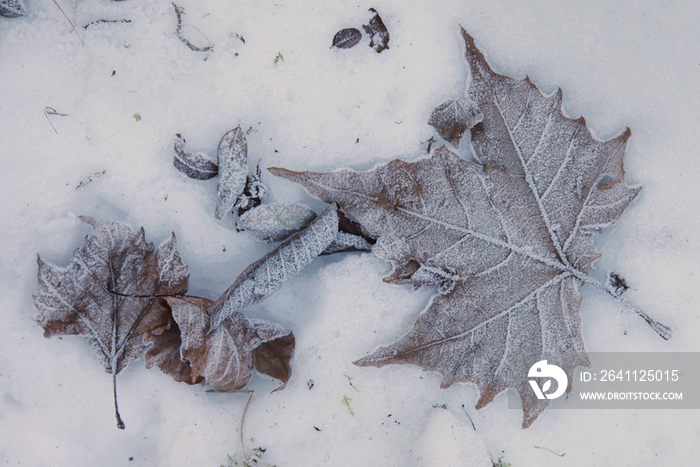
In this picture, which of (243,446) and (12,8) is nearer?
(12,8)

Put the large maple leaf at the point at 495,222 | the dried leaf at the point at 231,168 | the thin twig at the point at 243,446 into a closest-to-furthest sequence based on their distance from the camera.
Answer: the large maple leaf at the point at 495,222
the dried leaf at the point at 231,168
the thin twig at the point at 243,446

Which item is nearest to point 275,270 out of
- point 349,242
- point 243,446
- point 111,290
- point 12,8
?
point 349,242

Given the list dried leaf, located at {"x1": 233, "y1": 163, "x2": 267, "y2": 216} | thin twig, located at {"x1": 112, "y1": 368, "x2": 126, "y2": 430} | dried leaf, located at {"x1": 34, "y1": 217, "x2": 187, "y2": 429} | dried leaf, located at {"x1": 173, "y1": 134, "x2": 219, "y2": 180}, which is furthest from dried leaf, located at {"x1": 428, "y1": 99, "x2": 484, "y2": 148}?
thin twig, located at {"x1": 112, "y1": 368, "x2": 126, "y2": 430}

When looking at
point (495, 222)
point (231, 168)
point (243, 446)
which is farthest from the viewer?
point (243, 446)

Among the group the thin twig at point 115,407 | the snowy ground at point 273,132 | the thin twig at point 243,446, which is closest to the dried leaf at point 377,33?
the snowy ground at point 273,132

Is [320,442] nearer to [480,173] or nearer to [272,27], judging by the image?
[480,173]

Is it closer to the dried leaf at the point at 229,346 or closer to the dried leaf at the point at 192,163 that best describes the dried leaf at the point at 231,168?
the dried leaf at the point at 192,163

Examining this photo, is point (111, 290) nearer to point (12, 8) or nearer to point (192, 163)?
point (192, 163)

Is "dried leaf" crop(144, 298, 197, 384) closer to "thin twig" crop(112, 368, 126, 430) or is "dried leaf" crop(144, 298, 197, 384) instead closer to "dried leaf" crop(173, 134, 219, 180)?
"thin twig" crop(112, 368, 126, 430)
